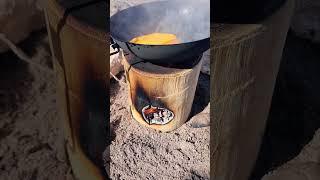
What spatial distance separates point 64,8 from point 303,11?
1.68 m

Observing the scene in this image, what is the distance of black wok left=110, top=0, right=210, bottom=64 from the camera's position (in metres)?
0.90

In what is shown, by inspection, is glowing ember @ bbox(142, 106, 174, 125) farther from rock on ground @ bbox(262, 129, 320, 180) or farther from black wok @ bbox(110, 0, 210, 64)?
rock on ground @ bbox(262, 129, 320, 180)

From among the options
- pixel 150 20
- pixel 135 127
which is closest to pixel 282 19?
pixel 150 20

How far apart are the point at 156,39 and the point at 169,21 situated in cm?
7

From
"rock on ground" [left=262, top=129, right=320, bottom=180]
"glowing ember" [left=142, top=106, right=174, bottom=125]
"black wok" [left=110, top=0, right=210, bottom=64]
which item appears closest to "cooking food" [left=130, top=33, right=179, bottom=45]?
"black wok" [left=110, top=0, right=210, bottom=64]

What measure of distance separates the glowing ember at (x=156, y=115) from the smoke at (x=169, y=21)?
20cm

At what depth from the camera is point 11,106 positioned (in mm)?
2016

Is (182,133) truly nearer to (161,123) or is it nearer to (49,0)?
(161,123)

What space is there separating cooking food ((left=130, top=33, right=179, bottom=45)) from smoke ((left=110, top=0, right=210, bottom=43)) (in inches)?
0.4

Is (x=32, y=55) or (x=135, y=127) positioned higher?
(x=135, y=127)

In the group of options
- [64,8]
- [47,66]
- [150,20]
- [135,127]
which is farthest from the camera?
[47,66]

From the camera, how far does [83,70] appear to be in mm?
975

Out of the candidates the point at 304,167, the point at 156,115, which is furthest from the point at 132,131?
the point at 304,167

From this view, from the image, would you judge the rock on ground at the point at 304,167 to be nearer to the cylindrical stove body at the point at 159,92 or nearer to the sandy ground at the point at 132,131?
the sandy ground at the point at 132,131
